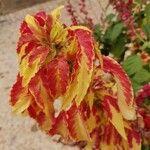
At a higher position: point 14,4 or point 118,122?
point 118,122

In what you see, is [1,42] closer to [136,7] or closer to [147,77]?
[136,7]

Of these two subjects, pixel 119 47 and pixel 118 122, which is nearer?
pixel 118 122

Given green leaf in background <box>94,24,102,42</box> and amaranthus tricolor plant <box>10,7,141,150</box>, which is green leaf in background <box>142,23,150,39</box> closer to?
green leaf in background <box>94,24,102,42</box>

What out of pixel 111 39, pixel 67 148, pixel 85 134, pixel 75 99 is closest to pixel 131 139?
pixel 85 134

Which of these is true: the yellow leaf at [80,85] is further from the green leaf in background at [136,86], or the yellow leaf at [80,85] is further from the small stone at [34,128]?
the small stone at [34,128]

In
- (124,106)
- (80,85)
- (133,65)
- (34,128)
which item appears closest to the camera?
(80,85)

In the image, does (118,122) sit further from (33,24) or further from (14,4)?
(14,4)

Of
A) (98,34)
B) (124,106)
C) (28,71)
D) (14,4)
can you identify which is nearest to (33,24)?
(28,71)

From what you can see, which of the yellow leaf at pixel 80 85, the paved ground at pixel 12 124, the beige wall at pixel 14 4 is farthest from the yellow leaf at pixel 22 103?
the beige wall at pixel 14 4

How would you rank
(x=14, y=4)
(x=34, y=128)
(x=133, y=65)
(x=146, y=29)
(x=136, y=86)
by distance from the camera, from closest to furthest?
(x=136, y=86)
(x=133, y=65)
(x=146, y=29)
(x=34, y=128)
(x=14, y=4)
